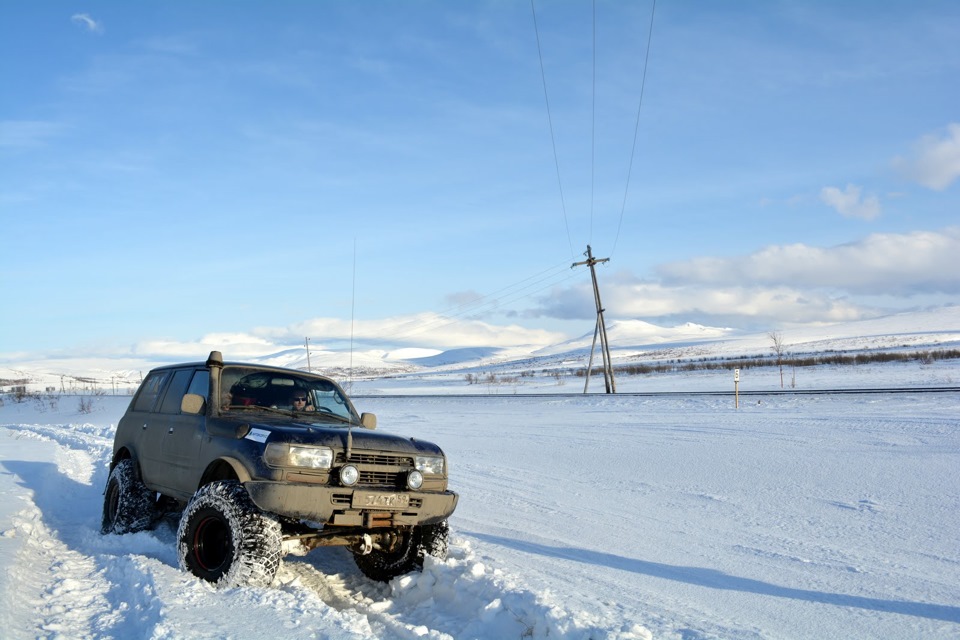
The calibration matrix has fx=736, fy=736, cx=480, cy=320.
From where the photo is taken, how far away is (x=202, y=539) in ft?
18.7

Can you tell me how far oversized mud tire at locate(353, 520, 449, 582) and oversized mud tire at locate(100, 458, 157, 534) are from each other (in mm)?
2594

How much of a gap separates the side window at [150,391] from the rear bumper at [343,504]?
3067 millimetres

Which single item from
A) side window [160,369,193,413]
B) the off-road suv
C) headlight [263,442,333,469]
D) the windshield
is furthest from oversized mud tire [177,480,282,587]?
side window [160,369,193,413]

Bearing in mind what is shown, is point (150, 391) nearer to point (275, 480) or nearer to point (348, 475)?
point (275, 480)

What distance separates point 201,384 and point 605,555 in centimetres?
407

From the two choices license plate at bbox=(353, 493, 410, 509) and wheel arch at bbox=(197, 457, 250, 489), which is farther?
wheel arch at bbox=(197, 457, 250, 489)

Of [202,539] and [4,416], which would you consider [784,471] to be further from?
[4,416]

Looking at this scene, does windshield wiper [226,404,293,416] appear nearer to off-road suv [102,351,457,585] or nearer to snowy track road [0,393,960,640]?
off-road suv [102,351,457,585]

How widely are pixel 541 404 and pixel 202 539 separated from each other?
2127 centimetres

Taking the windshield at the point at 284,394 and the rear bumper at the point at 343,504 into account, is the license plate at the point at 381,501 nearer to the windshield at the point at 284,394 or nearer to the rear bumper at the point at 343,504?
the rear bumper at the point at 343,504

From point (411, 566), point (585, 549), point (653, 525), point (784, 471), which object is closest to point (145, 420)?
point (411, 566)

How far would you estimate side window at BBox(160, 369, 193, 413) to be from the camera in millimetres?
7188

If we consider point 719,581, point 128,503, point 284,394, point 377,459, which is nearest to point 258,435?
point 377,459

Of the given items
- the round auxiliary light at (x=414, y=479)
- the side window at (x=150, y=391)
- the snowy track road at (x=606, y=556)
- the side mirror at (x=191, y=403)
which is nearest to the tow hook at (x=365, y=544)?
the snowy track road at (x=606, y=556)
